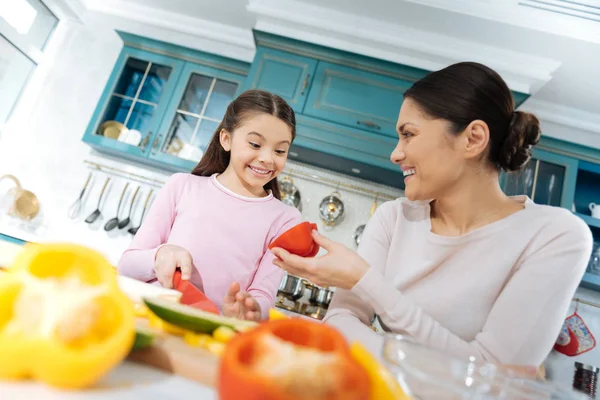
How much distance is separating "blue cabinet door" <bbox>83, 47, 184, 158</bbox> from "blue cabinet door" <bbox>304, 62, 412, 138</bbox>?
113 centimetres

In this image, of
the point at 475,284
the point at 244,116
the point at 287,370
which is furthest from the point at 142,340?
the point at 244,116

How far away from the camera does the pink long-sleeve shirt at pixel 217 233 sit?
3.48ft

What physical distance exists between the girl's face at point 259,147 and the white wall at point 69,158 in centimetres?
163

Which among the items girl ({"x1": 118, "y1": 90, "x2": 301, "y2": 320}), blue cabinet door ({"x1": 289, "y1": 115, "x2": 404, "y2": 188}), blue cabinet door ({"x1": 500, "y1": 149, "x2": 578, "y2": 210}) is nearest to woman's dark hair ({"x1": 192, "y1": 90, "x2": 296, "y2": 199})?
girl ({"x1": 118, "y1": 90, "x2": 301, "y2": 320})

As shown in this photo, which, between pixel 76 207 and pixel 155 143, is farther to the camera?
pixel 76 207

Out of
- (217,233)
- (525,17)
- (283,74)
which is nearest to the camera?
(217,233)

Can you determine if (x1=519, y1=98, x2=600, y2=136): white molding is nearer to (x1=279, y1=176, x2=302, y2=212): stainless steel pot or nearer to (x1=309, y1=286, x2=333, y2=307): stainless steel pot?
(x1=279, y1=176, x2=302, y2=212): stainless steel pot

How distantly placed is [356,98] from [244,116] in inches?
56.1

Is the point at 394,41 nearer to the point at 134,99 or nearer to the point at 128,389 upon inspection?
the point at 134,99

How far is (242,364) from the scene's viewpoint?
0.83ft

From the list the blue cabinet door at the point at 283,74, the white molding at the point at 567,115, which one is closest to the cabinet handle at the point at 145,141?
the blue cabinet door at the point at 283,74

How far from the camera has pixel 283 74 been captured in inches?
100

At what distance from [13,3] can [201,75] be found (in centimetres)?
139

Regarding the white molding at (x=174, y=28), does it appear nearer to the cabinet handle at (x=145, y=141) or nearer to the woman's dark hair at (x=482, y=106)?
the cabinet handle at (x=145, y=141)
